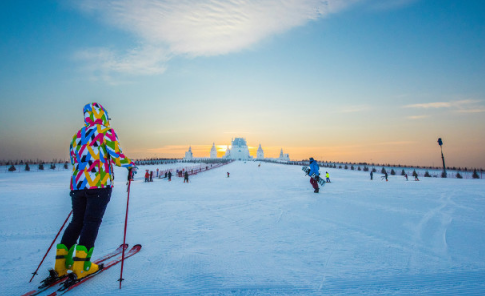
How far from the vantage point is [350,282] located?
8.62 ft

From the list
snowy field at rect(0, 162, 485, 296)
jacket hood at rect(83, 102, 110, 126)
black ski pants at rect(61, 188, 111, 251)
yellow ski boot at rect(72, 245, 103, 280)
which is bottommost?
snowy field at rect(0, 162, 485, 296)

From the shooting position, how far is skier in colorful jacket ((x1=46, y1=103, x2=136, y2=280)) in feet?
8.87

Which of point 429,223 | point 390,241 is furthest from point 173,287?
point 429,223

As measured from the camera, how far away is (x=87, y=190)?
2758 mm

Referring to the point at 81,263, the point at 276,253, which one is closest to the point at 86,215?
the point at 81,263

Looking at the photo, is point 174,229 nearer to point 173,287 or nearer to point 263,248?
→ point 263,248

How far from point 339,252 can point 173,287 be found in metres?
2.48

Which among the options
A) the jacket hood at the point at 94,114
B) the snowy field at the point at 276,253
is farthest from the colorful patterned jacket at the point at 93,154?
the snowy field at the point at 276,253

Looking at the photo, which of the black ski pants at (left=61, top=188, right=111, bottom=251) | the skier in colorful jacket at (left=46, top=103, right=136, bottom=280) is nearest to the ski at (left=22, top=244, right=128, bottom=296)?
the skier in colorful jacket at (left=46, top=103, right=136, bottom=280)

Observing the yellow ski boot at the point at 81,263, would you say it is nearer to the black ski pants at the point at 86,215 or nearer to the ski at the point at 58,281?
the black ski pants at the point at 86,215

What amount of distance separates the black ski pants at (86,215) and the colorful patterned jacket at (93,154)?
0.09 m

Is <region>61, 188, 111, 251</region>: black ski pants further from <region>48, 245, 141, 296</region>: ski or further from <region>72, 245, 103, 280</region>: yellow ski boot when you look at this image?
<region>48, 245, 141, 296</region>: ski

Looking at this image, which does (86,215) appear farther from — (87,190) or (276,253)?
(276,253)

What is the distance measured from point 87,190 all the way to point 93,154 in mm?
441
